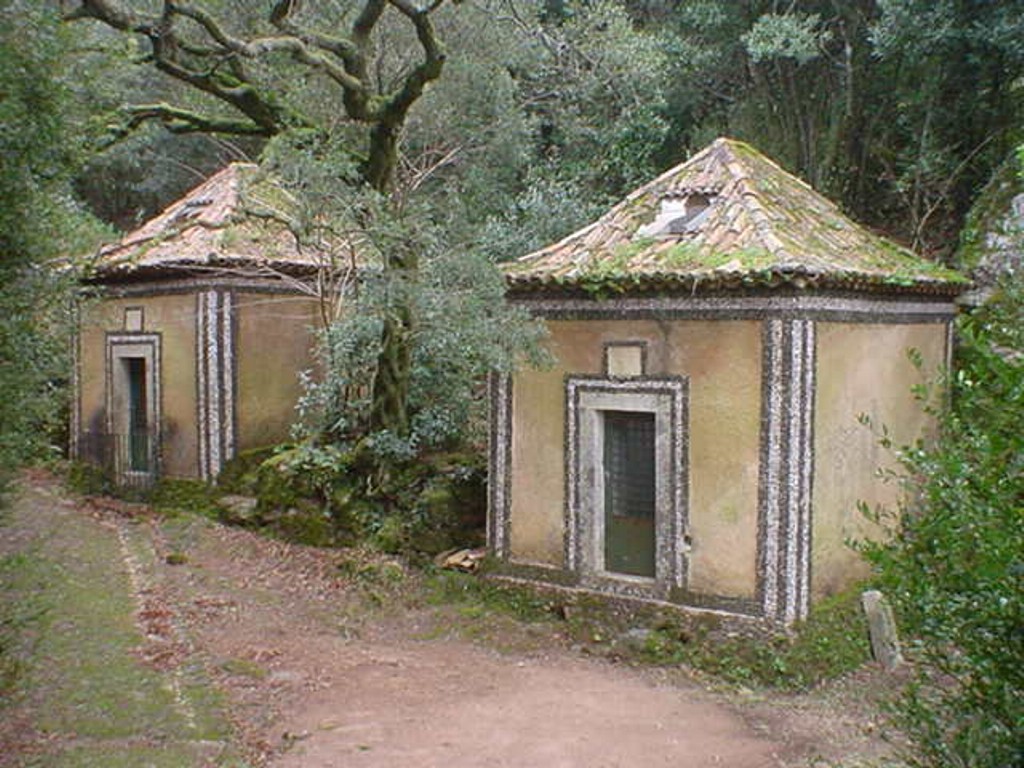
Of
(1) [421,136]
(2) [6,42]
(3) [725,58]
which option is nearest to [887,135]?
(3) [725,58]

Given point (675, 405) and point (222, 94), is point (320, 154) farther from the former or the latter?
point (675, 405)

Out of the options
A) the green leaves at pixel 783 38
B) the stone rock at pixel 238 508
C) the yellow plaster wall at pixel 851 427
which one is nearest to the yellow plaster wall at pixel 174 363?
the stone rock at pixel 238 508

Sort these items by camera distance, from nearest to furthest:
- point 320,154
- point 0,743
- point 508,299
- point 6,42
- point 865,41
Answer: point 6,42, point 0,743, point 508,299, point 320,154, point 865,41

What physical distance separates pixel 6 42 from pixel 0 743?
5087 mm

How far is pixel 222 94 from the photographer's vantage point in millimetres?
12016

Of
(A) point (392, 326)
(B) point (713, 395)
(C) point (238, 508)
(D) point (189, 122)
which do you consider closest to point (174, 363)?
(C) point (238, 508)

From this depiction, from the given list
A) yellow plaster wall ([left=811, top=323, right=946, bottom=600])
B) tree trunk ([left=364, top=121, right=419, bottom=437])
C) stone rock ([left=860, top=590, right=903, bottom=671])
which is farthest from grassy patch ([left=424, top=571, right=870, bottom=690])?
tree trunk ([left=364, top=121, right=419, bottom=437])

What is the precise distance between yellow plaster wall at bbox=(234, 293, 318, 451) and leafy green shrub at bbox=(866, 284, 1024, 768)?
12347mm

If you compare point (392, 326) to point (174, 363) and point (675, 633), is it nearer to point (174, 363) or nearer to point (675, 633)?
point (174, 363)

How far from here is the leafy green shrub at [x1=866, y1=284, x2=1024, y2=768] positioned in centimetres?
384

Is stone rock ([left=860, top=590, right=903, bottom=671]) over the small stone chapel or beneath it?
beneath

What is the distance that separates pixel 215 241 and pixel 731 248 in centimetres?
885

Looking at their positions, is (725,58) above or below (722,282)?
above

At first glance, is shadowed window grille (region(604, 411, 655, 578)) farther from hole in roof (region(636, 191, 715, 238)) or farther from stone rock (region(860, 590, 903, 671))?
stone rock (region(860, 590, 903, 671))
